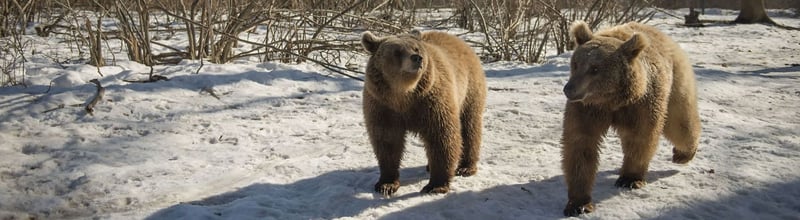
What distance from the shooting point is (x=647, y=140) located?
410 centimetres

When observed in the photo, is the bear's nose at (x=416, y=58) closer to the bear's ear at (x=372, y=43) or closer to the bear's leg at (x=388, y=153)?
the bear's ear at (x=372, y=43)

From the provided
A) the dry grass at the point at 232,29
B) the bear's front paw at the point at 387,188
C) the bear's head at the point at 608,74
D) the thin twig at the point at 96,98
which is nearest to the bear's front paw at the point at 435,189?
the bear's front paw at the point at 387,188

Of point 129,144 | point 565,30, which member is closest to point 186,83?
point 129,144

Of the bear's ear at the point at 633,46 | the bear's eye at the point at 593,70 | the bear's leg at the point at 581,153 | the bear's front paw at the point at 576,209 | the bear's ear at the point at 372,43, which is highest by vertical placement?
the bear's ear at the point at 633,46

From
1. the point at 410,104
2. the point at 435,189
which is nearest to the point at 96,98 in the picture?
the point at 410,104

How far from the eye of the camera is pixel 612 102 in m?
3.85

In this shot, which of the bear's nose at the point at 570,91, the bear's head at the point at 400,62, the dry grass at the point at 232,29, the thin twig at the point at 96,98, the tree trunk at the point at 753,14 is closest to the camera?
the bear's nose at the point at 570,91

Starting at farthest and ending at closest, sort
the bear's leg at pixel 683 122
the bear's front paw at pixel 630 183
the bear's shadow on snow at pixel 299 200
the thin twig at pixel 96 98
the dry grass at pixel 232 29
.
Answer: the dry grass at pixel 232 29 < the thin twig at pixel 96 98 < the bear's leg at pixel 683 122 < the bear's front paw at pixel 630 183 < the bear's shadow on snow at pixel 299 200

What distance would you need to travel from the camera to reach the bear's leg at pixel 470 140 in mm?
4914

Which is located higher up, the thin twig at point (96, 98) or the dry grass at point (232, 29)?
the dry grass at point (232, 29)

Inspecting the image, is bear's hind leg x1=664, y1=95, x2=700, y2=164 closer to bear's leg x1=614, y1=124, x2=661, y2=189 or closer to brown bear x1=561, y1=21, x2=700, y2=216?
brown bear x1=561, y1=21, x2=700, y2=216

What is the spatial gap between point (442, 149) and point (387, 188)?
1.55ft

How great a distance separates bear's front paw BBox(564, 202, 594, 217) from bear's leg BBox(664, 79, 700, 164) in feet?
3.83

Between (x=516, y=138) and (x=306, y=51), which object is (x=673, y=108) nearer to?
(x=516, y=138)
